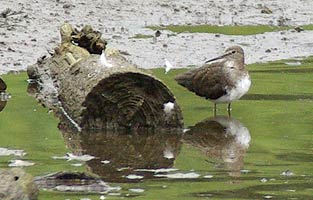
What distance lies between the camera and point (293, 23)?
21062 mm

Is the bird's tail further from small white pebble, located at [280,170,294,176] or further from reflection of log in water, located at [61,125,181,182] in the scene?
small white pebble, located at [280,170,294,176]

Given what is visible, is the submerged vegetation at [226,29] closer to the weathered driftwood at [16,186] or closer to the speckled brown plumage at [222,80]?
the speckled brown plumage at [222,80]

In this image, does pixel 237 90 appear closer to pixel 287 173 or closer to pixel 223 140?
pixel 223 140

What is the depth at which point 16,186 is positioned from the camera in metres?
7.82

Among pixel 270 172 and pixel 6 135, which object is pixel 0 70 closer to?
pixel 6 135

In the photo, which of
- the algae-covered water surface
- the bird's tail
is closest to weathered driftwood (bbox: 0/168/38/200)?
the algae-covered water surface

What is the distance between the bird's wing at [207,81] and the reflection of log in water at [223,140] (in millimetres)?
303

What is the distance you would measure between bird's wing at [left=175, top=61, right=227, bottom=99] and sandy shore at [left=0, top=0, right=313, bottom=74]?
10.3 ft

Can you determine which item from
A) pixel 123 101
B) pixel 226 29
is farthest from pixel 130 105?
pixel 226 29

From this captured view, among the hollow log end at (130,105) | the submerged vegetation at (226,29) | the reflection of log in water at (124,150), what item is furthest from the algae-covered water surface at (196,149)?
the submerged vegetation at (226,29)

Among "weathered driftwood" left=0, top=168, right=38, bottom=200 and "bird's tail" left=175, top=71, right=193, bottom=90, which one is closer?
"weathered driftwood" left=0, top=168, right=38, bottom=200

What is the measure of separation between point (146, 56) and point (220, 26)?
364 cm

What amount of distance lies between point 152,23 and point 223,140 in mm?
8995

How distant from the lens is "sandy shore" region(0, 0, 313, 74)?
16.8 m
